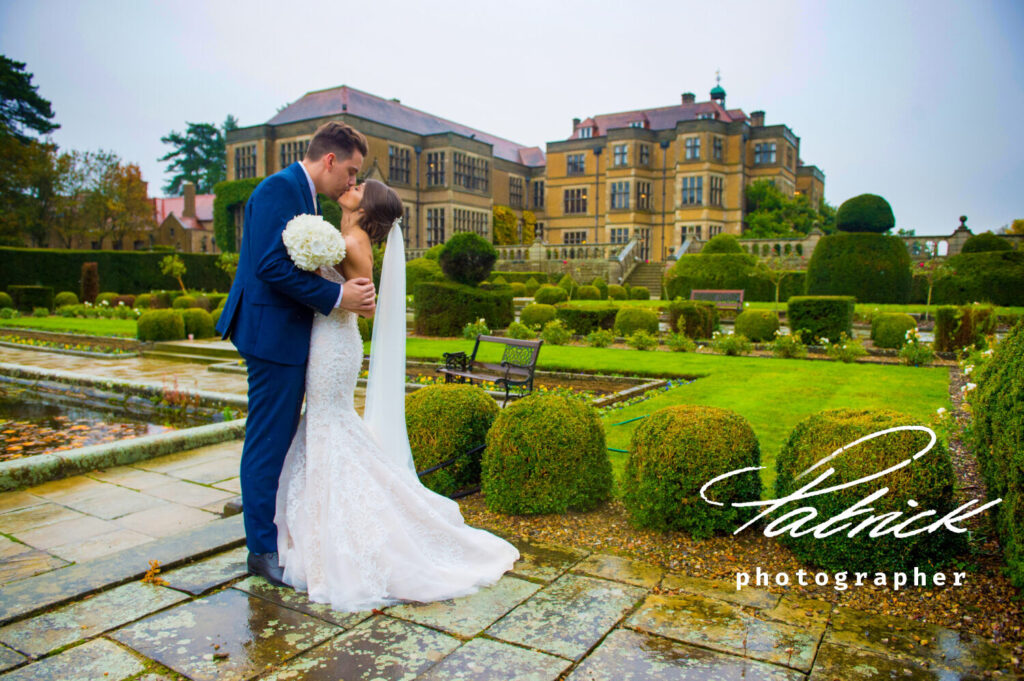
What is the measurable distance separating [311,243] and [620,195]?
45620 mm

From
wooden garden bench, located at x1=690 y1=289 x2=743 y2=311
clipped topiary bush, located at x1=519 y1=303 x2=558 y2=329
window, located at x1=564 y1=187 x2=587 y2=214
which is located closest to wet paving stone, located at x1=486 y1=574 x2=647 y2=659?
clipped topiary bush, located at x1=519 y1=303 x2=558 y2=329

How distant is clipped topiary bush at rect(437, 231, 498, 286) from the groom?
1224cm

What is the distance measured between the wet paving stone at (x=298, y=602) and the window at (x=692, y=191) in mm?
44158

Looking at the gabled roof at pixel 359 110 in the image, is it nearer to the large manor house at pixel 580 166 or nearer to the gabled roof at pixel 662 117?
the large manor house at pixel 580 166

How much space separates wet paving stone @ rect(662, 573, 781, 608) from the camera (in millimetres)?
2855

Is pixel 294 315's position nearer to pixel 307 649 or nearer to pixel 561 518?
pixel 307 649

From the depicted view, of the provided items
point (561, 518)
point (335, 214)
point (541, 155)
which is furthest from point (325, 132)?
point (541, 155)

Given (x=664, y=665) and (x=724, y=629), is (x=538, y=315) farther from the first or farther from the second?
(x=664, y=665)

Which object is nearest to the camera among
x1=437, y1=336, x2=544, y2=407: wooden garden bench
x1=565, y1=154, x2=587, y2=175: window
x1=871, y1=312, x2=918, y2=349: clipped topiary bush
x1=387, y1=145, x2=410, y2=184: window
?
x1=437, y1=336, x2=544, y2=407: wooden garden bench

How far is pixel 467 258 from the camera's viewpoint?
15289 mm

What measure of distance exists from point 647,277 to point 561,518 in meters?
30.0

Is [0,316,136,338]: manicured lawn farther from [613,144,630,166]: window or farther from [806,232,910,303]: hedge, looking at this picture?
[613,144,630,166]: window

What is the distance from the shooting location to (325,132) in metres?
3.13

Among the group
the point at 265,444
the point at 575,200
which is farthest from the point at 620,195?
the point at 265,444
